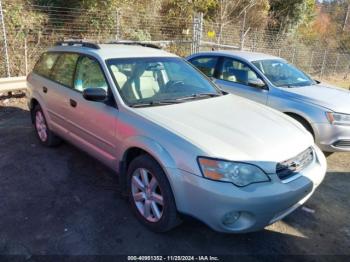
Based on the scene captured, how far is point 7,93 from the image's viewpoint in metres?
7.75

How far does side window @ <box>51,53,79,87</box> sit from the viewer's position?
4.11 metres

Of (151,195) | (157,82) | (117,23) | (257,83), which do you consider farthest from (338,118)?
(117,23)

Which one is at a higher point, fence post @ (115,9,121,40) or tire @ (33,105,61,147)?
fence post @ (115,9,121,40)

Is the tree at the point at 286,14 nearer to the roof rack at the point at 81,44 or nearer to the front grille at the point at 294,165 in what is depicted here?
the roof rack at the point at 81,44

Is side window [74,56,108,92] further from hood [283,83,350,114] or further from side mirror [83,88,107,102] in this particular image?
hood [283,83,350,114]

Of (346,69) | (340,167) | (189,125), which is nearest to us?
(189,125)

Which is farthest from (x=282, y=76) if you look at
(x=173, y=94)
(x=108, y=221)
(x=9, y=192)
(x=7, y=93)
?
(x=7, y=93)

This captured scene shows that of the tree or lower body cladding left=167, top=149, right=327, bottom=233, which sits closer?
lower body cladding left=167, top=149, right=327, bottom=233

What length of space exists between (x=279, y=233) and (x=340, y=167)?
7.55 feet

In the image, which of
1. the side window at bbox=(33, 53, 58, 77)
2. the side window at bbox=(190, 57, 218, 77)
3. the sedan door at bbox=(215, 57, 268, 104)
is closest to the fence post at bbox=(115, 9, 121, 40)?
the side window at bbox=(190, 57, 218, 77)

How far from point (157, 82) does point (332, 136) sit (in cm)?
282

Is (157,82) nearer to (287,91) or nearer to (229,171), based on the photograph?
(229,171)

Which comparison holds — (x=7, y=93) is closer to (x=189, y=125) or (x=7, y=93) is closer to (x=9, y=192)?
(x=9, y=192)

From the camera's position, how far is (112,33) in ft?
34.9
